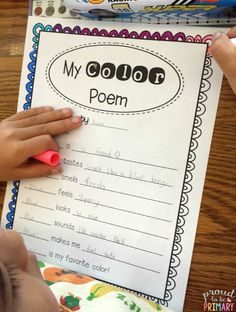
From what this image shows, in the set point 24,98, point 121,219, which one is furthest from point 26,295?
point 24,98

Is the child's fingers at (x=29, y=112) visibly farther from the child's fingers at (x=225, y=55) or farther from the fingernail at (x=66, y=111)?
the child's fingers at (x=225, y=55)

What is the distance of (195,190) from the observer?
1.76 feet

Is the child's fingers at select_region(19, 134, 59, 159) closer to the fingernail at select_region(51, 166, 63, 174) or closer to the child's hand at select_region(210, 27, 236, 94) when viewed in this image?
the fingernail at select_region(51, 166, 63, 174)

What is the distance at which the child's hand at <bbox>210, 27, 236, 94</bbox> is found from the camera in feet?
1.59

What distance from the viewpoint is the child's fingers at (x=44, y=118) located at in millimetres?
601

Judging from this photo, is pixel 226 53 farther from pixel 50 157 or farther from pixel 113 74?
pixel 50 157

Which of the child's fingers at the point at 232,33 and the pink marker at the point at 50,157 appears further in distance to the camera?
the pink marker at the point at 50,157

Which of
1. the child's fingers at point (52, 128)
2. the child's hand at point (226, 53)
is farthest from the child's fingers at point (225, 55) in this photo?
the child's fingers at point (52, 128)

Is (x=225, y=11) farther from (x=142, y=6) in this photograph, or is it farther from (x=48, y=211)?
(x=48, y=211)

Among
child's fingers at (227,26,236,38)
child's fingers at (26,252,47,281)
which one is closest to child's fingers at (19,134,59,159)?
child's fingers at (26,252,47,281)


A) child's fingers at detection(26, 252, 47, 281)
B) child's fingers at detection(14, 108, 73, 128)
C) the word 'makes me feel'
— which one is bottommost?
child's fingers at detection(26, 252, 47, 281)

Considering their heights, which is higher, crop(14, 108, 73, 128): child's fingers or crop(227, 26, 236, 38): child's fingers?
crop(227, 26, 236, 38): child's fingers

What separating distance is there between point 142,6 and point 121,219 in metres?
0.26

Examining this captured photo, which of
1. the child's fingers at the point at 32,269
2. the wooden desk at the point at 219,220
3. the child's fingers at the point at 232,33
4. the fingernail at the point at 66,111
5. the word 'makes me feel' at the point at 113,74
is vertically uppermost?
the child's fingers at the point at 232,33
